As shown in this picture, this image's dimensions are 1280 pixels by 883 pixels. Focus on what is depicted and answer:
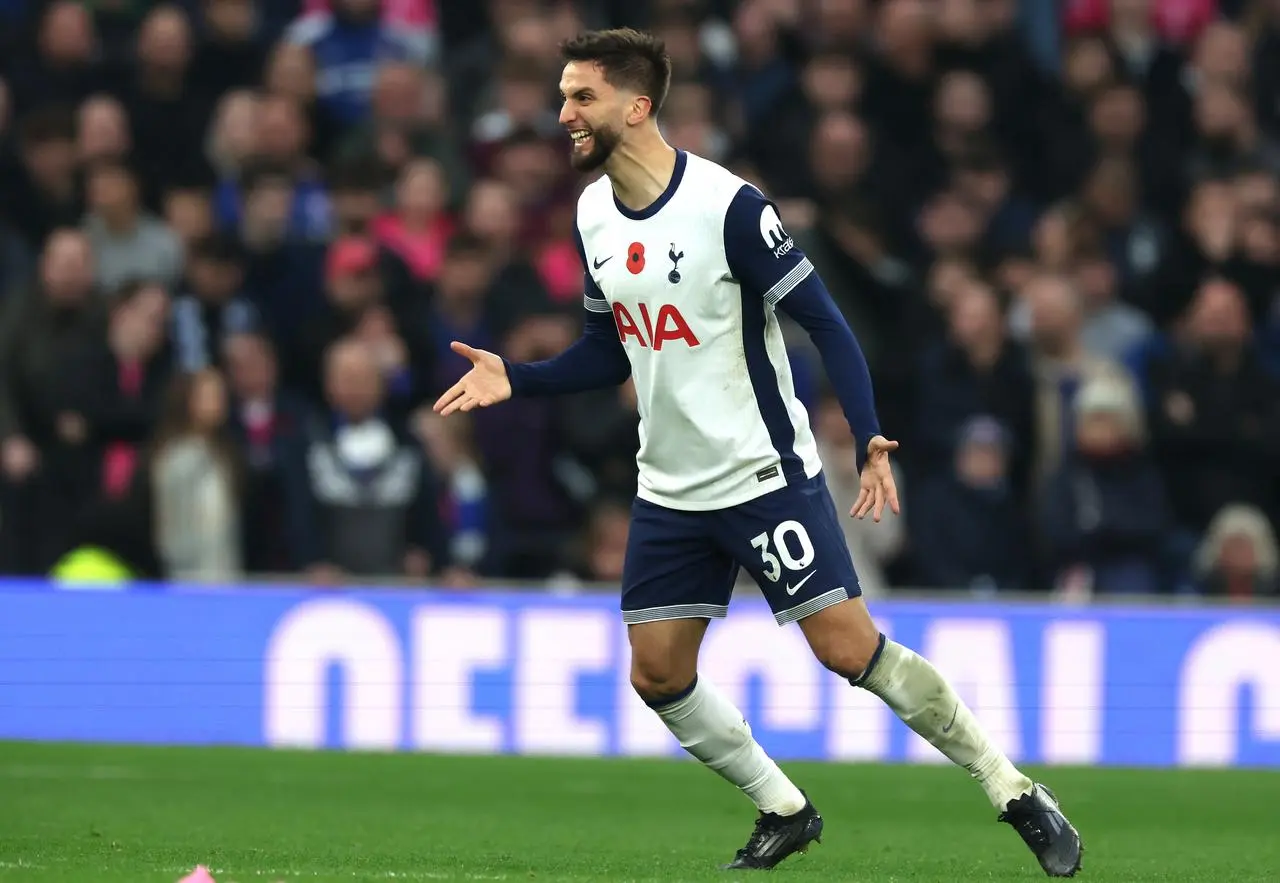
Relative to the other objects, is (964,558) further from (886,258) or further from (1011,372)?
(886,258)

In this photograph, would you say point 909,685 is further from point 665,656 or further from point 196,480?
point 196,480

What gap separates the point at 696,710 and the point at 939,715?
0.76 m

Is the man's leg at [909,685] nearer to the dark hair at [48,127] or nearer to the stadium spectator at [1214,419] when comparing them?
the stadium spectator at [1214,419]

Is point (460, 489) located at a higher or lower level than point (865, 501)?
lower

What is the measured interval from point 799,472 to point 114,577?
6.64 m

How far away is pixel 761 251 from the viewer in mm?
6875

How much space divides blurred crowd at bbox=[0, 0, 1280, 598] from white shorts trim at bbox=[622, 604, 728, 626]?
18.1ft

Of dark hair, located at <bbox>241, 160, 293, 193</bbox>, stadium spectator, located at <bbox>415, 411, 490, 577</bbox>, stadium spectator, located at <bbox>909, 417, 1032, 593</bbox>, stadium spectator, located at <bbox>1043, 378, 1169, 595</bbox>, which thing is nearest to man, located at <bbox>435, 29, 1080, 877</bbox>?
stadium spectator, located at <bbox>415, 411, 490, 577</bbox>

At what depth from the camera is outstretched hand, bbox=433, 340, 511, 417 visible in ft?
23.2

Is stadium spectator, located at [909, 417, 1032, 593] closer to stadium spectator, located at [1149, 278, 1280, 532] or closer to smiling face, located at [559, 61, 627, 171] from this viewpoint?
stadium spectator, located at [1149, 278, 1280, 532]

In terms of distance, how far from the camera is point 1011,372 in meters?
13.3

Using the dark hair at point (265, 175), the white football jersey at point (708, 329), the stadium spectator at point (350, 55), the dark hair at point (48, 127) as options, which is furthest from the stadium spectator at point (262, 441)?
the white football jersey at point (708, 329)

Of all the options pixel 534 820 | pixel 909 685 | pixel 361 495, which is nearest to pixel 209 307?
pixel 361 495

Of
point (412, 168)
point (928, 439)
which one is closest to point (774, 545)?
point (928, 439)
